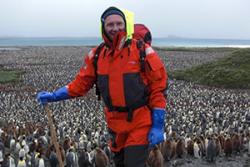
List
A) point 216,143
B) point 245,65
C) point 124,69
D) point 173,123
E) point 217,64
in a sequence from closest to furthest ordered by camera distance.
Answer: point 124,69
point 216,143
point 173,123
point 245,65
point 217,64

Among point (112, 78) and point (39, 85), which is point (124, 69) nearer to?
point (112, 78)

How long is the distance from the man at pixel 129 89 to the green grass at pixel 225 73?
94.7ft

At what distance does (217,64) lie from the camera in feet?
123

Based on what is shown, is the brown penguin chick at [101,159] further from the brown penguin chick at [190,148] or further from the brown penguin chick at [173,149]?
the brown penguin chick at [190,148]

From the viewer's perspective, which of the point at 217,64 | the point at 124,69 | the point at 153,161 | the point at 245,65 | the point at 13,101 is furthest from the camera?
the point at 217,64

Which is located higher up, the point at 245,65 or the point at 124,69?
the point at 124,69

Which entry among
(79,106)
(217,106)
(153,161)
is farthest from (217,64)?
(153,161)

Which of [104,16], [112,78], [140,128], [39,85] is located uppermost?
[104,16]

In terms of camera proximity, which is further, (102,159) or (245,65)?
(245,65)

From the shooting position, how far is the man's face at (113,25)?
376cm

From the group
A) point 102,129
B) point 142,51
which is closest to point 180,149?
point 102,129

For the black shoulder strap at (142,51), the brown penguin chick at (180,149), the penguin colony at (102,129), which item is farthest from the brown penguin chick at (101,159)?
the black shoulder strap at (142,51)

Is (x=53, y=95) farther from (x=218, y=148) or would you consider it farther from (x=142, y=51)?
(x=218, y=148)

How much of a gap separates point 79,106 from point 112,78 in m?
20.9
